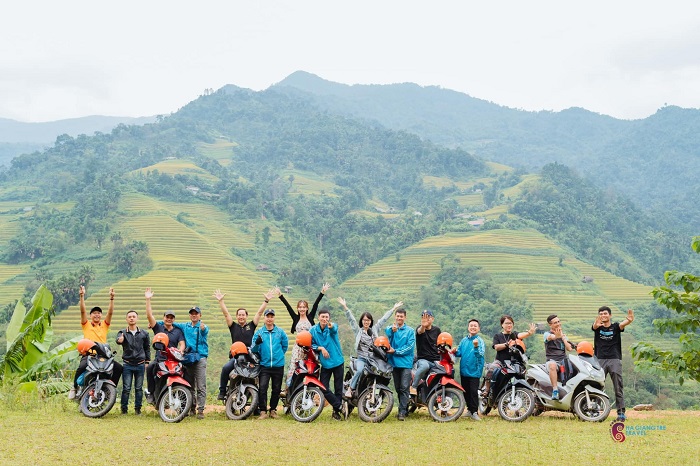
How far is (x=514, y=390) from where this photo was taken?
8.96 meters

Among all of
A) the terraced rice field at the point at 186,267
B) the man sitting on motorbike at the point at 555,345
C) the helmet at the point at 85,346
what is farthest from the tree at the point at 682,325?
the terraced rice field at the point at 186,267

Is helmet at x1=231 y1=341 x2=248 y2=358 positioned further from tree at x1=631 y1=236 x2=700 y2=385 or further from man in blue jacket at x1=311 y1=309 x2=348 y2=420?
tree at x1=631 y1=236 x2=700 y2=385

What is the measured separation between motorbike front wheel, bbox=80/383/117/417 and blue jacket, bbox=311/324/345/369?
2.65 metres

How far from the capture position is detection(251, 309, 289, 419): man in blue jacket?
29.7ft

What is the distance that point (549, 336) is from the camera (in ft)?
30.9

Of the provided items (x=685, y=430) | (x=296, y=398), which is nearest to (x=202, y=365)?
(x=296, y=398)

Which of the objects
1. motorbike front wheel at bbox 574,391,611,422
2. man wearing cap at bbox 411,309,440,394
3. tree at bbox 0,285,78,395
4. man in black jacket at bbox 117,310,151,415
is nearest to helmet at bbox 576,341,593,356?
motorbike front wheel at bbox 574,391,611,422

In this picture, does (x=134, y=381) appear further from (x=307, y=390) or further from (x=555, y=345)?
(x=555, y=345)

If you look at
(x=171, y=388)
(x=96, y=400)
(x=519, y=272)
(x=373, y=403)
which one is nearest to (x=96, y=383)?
(x=96, y=400)

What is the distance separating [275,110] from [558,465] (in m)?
161

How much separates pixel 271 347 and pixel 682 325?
193 inches

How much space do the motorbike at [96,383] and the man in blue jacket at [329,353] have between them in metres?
2.66

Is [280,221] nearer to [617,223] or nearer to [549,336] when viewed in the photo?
[617,223]

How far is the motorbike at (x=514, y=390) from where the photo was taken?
8914 mm
